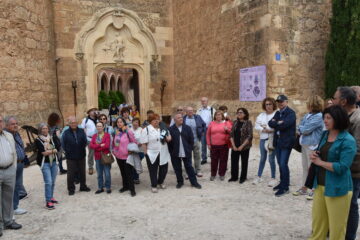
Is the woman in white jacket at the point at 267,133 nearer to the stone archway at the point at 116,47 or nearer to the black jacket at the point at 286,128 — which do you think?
the black jacket at the point at 286,128

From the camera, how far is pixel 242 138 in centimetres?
565

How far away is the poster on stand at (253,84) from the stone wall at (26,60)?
253 inches

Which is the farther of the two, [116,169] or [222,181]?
[116,169]

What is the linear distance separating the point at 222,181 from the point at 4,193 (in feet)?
12.2

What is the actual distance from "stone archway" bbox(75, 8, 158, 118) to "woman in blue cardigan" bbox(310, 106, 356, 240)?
10.3m

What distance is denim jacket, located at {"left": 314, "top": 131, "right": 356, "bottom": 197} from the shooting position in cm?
262

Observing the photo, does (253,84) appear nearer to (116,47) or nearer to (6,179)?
(116,47)

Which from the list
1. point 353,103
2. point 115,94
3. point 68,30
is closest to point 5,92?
point 68,30

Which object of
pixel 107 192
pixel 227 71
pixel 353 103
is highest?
pixel 227 71

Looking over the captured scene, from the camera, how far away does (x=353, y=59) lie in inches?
320

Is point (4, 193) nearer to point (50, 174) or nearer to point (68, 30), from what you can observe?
point (50, 174)

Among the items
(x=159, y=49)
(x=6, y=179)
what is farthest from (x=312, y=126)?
(x=159, y=49)

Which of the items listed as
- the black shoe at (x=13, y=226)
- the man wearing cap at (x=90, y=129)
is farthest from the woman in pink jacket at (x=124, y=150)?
the black shoe at (x=13, y=226)

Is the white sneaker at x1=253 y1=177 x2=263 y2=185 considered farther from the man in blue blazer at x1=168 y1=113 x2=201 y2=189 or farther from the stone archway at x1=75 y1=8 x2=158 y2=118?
the stone archway at x1=75 y1=8 x2=158 y2=118
